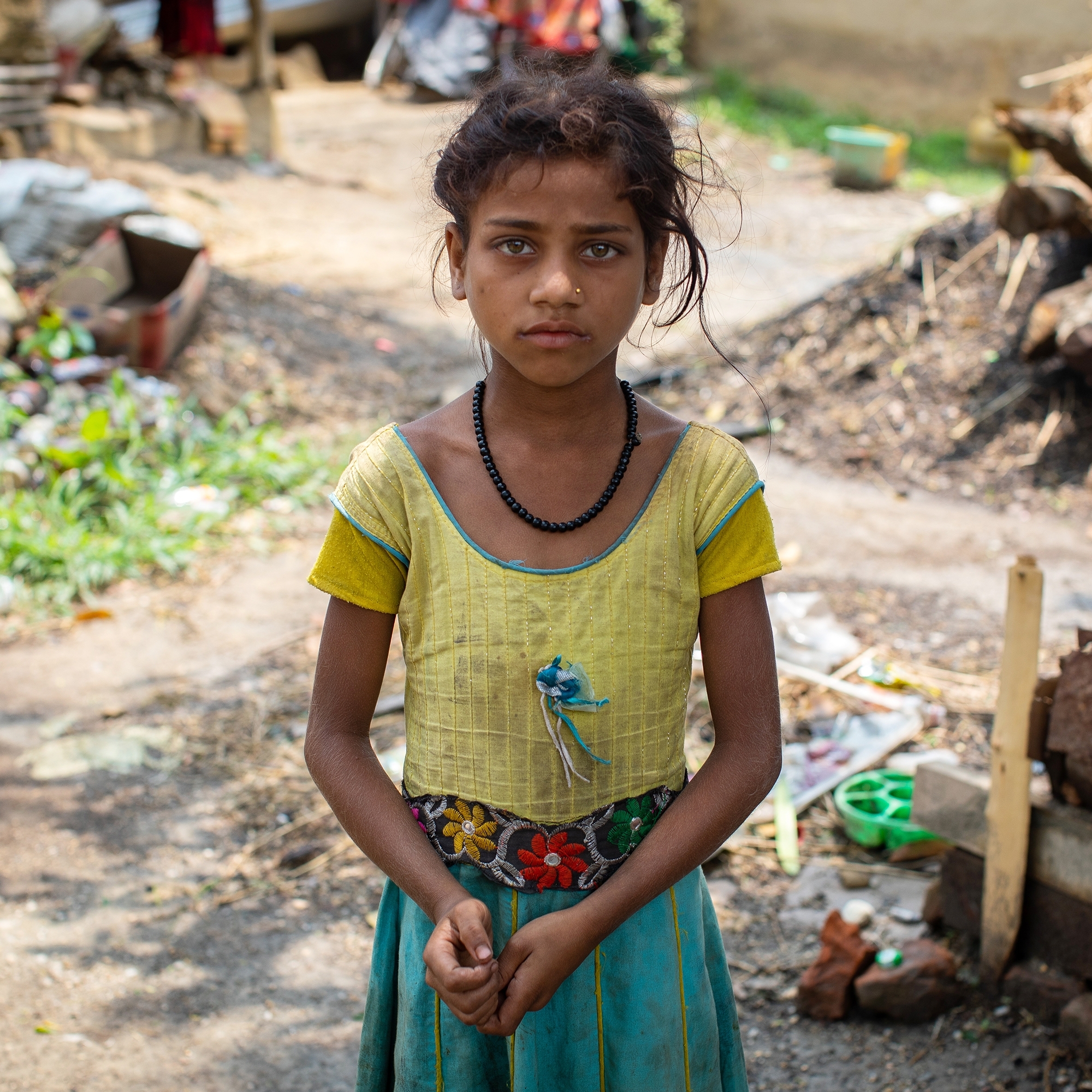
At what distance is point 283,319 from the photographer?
742 centimetres

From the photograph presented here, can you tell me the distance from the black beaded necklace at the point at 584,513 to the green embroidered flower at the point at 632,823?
0.34 m

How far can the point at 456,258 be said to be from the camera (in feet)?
4.49

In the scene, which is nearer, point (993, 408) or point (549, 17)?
point (993, 408)

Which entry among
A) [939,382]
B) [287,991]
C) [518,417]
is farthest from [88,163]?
[518,417]

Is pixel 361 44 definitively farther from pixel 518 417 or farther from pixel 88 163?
pixel 518 417

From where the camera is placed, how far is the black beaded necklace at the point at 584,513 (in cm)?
131

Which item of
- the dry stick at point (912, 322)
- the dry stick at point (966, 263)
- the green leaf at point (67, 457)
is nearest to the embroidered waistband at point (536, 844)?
the green leaf at point (67, 457)

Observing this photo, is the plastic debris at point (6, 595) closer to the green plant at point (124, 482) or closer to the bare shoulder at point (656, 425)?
the green plant at point (124, 482)

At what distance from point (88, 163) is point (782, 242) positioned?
5.65m

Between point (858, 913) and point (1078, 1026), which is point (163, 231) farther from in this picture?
point (1078, 1026)

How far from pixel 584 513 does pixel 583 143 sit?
41cm

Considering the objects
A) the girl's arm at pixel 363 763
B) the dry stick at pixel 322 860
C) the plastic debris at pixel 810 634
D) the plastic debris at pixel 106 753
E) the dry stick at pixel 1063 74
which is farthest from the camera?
the dry stick at pixel 1063 74

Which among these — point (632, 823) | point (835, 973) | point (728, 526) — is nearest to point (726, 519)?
point (728, 526)

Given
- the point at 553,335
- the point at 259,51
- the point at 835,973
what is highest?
the point at 553,335
